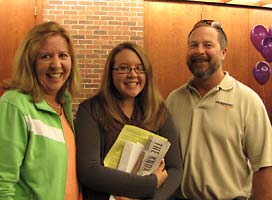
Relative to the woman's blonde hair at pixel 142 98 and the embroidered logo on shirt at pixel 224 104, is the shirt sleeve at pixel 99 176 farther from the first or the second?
the embroidered logo on shirt at pixel 224 104

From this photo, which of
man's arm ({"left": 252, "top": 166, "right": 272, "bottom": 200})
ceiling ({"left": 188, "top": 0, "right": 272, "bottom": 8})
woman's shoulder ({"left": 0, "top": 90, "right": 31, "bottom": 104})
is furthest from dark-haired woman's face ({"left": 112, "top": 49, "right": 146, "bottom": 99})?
ceiling ({"left": 188, "top": 0, "right": 272, "bottom": 8})

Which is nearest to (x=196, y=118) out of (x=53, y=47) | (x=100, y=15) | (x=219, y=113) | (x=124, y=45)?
(x=219, y=113)

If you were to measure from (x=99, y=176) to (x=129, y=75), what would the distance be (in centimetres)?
59

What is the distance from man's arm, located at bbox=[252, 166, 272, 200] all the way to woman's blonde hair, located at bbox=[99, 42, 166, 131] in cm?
73

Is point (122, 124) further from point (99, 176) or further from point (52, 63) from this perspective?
point (52, 63)

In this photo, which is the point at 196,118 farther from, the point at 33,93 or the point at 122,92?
the point at 33,93

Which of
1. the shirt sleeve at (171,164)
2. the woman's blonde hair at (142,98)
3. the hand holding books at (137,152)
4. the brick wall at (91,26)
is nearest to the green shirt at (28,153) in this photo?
the hand holding books at (137,152)

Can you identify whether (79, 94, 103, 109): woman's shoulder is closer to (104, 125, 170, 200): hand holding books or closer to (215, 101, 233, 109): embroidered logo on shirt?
(104, 125, 170, 200): hand holding books

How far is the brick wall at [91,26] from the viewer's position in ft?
21.6

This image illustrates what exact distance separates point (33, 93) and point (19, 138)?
0.24 metres

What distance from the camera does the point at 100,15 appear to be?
6668 mm

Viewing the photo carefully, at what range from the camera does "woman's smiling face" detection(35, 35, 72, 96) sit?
2.00m

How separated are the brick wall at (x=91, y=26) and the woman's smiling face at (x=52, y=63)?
4498mm

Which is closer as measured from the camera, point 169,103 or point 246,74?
point 169,103
